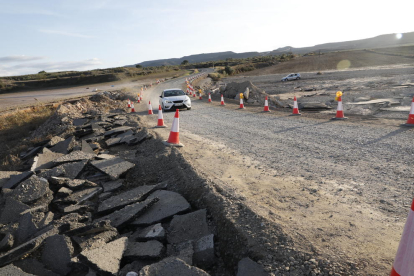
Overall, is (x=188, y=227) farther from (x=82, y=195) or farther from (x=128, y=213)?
(x=82, y=195)

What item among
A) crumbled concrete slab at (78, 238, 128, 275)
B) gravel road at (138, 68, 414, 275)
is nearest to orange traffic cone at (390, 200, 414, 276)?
gravel road at (138, 68, 414, 275)

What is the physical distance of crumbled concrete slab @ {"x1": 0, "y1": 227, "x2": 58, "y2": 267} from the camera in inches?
129

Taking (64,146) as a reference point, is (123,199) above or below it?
below

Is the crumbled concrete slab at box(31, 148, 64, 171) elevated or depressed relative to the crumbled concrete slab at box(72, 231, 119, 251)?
elevated

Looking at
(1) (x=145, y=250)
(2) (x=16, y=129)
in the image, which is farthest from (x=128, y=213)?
(2) (x=16, y=129)

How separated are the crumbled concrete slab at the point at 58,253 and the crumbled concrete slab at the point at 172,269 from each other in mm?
1091

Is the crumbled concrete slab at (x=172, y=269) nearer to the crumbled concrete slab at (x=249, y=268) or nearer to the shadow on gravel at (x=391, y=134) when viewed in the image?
the crumbled concrete slab at (x=249, y=268)

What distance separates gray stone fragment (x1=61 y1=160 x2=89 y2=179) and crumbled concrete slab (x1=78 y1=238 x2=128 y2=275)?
9.17 feet

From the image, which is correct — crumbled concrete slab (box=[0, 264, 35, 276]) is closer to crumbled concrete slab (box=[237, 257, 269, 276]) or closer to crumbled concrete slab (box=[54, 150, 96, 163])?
crumbled concrete slab (box=[237, 257, 269, 276])

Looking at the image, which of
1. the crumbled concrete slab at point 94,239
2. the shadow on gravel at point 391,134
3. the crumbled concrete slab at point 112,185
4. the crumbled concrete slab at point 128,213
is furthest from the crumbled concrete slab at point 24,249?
the shadow on gravel at point 391,134

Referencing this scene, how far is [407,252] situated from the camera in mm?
1937

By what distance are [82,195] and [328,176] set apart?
4.23 m

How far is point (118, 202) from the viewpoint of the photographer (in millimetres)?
4402

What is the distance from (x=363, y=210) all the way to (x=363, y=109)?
1163cm
